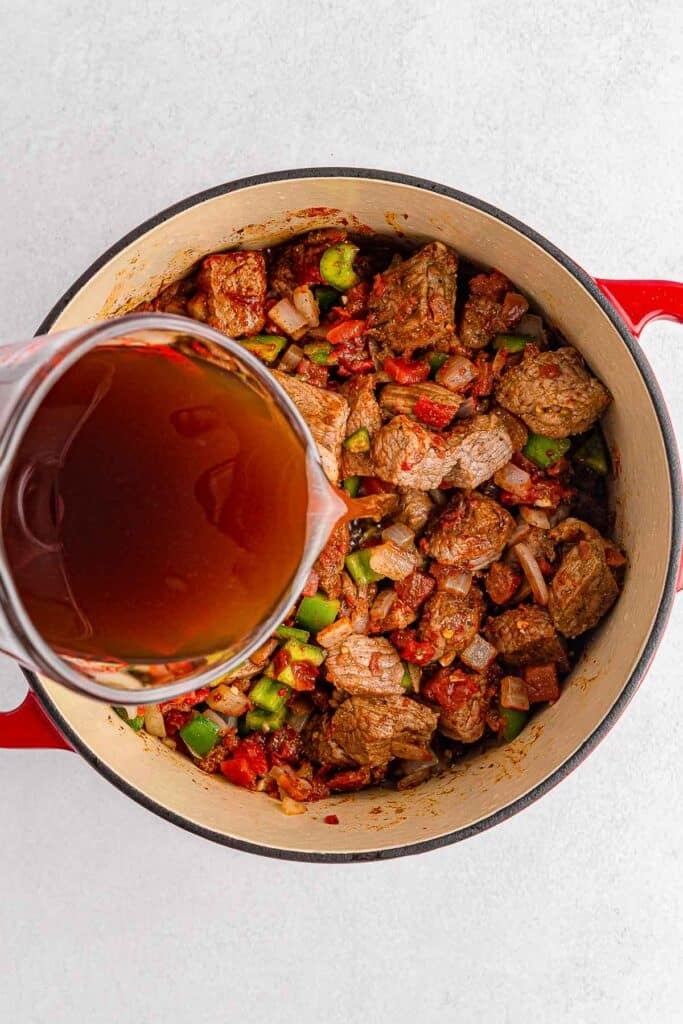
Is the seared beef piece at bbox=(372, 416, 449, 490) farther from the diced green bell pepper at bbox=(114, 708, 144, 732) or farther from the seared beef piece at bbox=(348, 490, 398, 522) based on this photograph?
the diced green bell pepper at bbox=(114, 708, 144, 732)

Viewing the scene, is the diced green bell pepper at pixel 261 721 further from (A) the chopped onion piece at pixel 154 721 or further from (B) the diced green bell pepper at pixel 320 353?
(B) the diced green bell pepper at pixel 320 353

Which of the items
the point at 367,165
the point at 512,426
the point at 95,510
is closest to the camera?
the point at 95,510

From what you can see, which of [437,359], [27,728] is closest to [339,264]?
[437,359]

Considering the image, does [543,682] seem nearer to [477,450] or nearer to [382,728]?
[382,728]

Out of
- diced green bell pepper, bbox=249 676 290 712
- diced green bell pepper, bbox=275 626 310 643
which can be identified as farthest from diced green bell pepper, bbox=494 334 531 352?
diced green bell pepper, bbox=249 676 290 712

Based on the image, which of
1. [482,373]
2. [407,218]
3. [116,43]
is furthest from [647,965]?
[116,43]

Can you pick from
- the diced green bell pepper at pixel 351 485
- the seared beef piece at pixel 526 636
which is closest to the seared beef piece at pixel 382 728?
the seared beef piece at pixel 526 636
